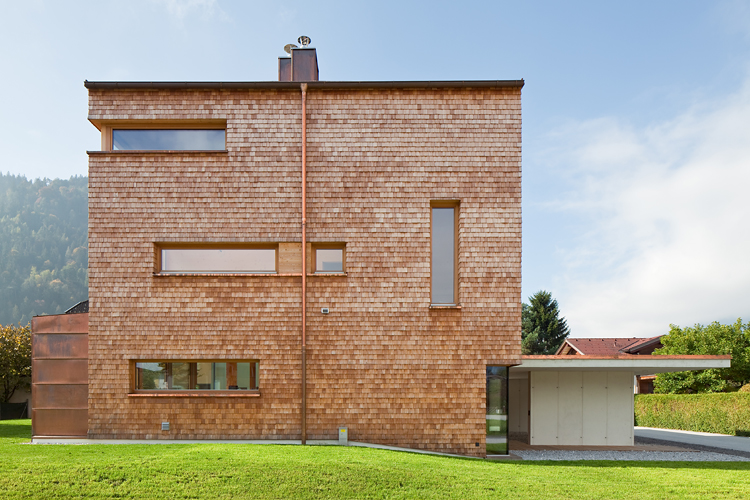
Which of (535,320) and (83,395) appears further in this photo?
(535,320)

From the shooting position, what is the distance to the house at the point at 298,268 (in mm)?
11367

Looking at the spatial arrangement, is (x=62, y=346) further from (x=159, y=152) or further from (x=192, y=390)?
(x=159, y=152)

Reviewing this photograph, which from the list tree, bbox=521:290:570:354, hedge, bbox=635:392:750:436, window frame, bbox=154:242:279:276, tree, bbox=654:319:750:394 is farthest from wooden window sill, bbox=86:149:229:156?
tree, bbox=521:290:570:354

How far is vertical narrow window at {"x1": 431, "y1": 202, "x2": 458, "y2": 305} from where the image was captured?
11930 millimetres

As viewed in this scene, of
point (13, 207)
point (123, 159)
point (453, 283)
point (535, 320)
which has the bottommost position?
point (535, 320)

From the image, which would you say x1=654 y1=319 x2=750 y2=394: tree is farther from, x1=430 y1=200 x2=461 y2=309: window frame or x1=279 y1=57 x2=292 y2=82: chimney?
x1=279 y1=57 x2=292 y2=82: chimney

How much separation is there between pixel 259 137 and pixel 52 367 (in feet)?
25.6

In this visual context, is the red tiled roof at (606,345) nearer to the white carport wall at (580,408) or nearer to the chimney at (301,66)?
the white carport wall at (580,408)

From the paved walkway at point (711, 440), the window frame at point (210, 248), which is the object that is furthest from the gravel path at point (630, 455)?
the window frame at point (210, 248)

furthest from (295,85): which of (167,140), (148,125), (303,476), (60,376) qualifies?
(60,376)

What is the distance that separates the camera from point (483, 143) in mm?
11992

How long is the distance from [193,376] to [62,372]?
139 inches

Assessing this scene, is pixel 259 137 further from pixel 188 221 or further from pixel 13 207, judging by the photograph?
pixel 13 207

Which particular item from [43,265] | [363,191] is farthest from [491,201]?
[43,265]
